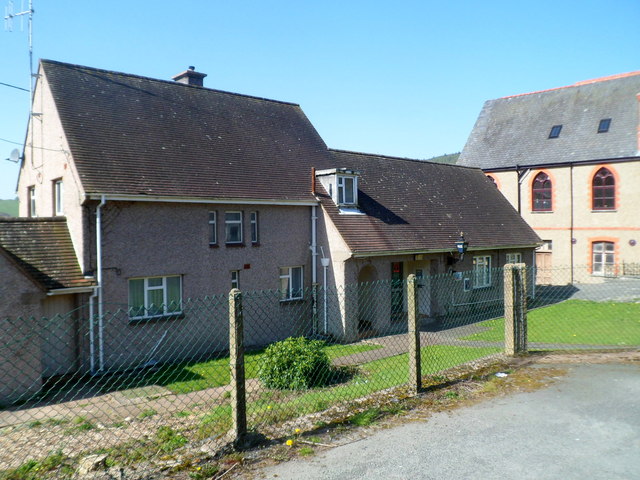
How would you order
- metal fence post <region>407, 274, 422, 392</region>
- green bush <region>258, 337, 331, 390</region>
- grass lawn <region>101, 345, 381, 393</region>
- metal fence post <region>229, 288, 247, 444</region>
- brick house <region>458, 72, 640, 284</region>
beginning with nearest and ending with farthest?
1. metal fence post <region>229, 288, 247, 444</region>
2. metal fence post <region>407, 274, 422, 392</region>
3. green bush <region>258, 337, 331, 390</region>
4. grass lawn <region>101, 345, 381, 393</region>
5. brick house <region>458, 72, 640, 284</region>

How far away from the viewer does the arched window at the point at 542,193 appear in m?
36.3

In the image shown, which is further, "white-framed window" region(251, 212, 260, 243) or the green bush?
"white-framed window" region(251, 212, 260, 243)

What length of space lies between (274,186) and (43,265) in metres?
8.01

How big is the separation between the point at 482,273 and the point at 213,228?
43.0 feet

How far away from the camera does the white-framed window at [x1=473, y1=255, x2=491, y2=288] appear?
80.2 ft

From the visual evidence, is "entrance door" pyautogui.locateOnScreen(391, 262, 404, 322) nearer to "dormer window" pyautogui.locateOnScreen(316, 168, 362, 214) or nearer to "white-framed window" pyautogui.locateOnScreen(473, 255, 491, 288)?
"dormer window" pyautogui.locateOnScreen(316, 168, 362, 214)

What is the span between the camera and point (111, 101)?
1822 centimetres

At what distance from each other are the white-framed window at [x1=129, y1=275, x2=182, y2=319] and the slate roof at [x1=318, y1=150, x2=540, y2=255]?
240 inches

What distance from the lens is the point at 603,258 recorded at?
111 feet

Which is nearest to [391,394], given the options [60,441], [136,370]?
[60,441]

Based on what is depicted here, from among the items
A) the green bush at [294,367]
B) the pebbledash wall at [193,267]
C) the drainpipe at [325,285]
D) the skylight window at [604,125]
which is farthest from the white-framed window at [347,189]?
the skylight window at [604,125]

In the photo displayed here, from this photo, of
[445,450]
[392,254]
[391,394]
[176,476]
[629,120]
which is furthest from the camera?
[629,120]

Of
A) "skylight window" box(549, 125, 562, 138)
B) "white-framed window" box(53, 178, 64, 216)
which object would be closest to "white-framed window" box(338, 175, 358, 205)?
"white-framed window" box(53, 178, 64, 216)

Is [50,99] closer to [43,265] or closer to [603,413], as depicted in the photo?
[43,265]
